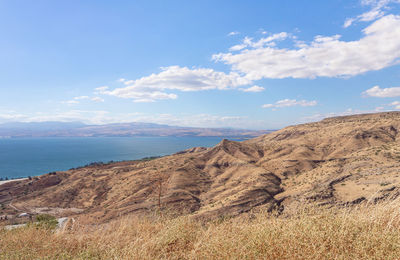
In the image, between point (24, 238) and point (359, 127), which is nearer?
point (24, 238)

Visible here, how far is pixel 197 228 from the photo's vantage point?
678 centimetres

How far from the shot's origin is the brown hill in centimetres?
3378

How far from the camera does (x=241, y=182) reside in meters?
45.6

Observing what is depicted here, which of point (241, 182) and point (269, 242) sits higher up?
point (269, 242)

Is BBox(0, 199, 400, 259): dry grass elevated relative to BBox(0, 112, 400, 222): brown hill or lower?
elevated

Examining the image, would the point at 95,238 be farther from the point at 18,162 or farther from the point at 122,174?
the point at 18,162

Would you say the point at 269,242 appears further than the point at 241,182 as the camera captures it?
No

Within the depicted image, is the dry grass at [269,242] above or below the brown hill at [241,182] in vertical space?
above

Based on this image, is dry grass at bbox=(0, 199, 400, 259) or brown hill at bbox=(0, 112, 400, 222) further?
brown hill at bbox=(0, 112, 400, 222)

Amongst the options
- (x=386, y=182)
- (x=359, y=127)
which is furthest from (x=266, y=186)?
(x=359, y=127)

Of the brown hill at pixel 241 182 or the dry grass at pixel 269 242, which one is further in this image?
the brown hill at pixel 241 182

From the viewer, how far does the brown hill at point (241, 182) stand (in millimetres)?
33781

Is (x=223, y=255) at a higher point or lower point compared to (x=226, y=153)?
higher

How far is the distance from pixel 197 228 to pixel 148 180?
4940 centimetres
